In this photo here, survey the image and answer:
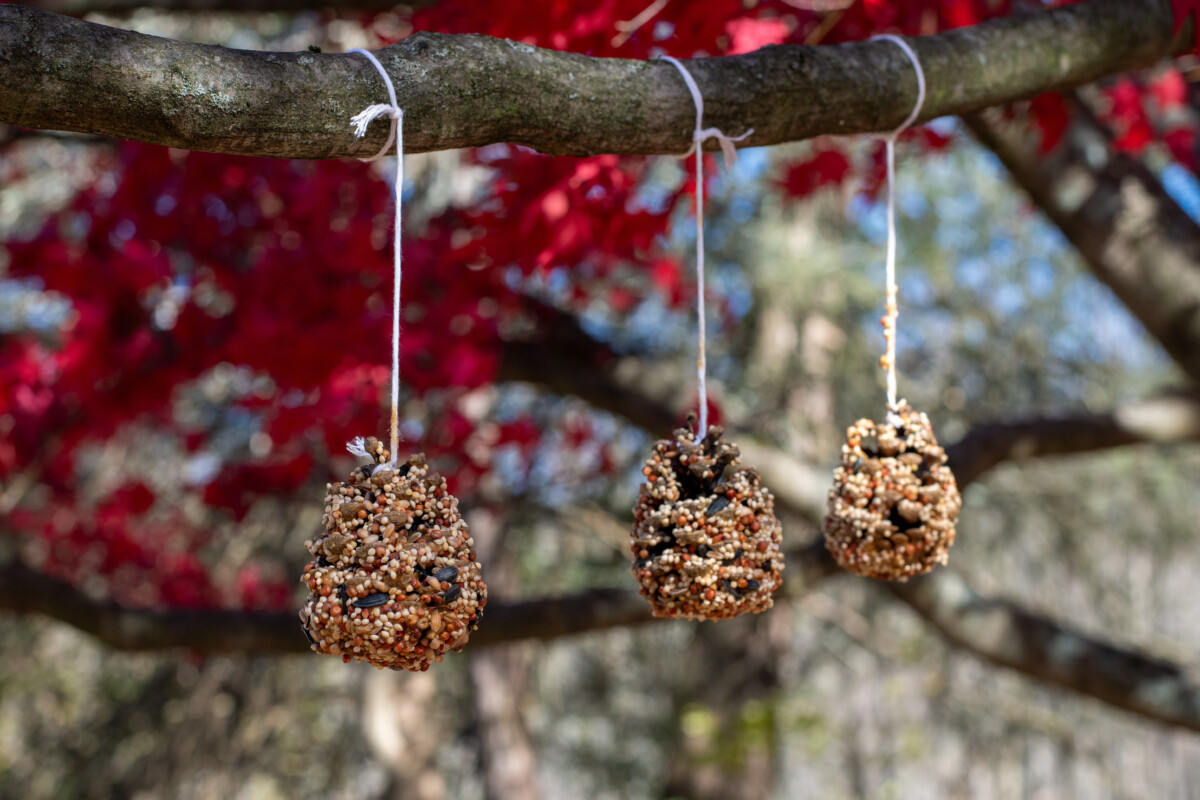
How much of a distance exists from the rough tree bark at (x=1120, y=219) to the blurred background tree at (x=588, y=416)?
0.04ft

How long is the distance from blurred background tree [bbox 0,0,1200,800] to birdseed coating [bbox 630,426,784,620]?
1.77 feet

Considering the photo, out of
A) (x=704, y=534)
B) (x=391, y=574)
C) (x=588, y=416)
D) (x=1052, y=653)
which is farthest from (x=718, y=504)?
(x=588, y=416)

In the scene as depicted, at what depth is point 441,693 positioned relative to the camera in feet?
21.4

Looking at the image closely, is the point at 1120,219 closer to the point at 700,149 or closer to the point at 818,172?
the point at 818,172

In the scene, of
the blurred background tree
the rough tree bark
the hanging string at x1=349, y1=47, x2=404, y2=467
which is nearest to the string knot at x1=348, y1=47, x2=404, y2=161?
the hanging string at x1=349, y1=47, x2=404, y2=467

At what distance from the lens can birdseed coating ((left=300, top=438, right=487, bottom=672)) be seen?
1344 mm

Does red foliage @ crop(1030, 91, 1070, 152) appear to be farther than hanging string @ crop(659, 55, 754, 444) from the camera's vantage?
Yes

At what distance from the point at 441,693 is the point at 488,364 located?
376 centimetres

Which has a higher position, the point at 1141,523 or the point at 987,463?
the point at 987,463

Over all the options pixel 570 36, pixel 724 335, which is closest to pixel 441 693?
pixel 724 335

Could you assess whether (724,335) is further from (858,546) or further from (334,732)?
(858,546)

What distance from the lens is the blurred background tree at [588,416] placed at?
3.09 m

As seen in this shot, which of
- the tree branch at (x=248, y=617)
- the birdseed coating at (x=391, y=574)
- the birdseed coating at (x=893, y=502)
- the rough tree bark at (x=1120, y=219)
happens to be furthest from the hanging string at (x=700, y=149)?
the rough tree bark at (x=1120, y=219)

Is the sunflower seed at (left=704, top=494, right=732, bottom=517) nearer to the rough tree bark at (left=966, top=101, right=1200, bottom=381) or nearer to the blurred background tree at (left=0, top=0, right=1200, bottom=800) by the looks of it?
the blurred background tree at (left=0, top=0, right=1200, bottom=800)
